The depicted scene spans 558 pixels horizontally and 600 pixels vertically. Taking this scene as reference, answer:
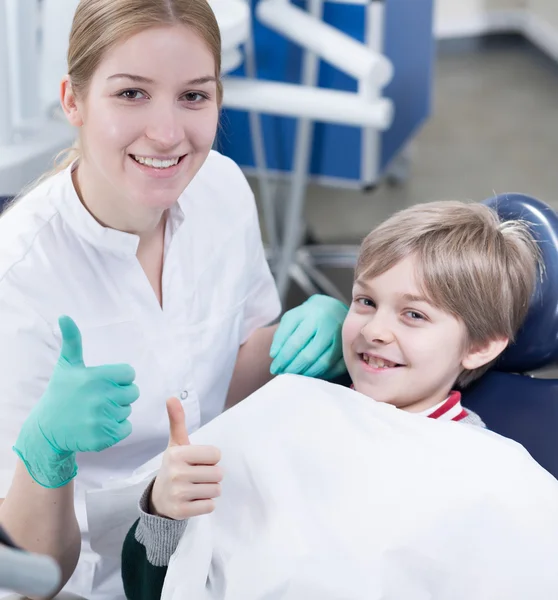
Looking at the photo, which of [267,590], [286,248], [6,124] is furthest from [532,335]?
[286,248]

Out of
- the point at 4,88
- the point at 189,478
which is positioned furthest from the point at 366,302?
the point at 4,88

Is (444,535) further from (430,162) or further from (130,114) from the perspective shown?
(430,162)

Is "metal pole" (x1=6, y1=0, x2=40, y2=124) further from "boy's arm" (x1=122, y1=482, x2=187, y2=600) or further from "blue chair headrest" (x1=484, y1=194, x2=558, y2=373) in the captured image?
"boy's arm" (x1=122, y1=482, x2=187, y2=600)

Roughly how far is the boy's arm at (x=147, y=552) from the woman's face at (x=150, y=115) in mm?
391

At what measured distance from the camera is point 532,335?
1411 millimetres

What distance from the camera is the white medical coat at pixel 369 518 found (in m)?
1.08

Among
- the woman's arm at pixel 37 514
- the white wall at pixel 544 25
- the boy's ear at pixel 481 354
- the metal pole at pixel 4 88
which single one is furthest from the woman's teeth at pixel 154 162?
the white wall at pixel 544 25

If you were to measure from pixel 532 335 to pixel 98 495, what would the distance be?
673 mm

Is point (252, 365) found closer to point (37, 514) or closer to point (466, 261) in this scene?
point (466, 261)

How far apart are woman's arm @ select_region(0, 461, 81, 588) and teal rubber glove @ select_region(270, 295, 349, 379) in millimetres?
418

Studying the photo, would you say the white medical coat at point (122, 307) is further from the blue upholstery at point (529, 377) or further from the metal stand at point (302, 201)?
the metal stand at point (302, 201)

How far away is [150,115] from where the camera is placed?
45.9 inches

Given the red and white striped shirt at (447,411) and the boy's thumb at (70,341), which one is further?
the red and white striped shirt at (447,411)

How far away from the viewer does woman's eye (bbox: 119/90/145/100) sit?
3.83 feet
